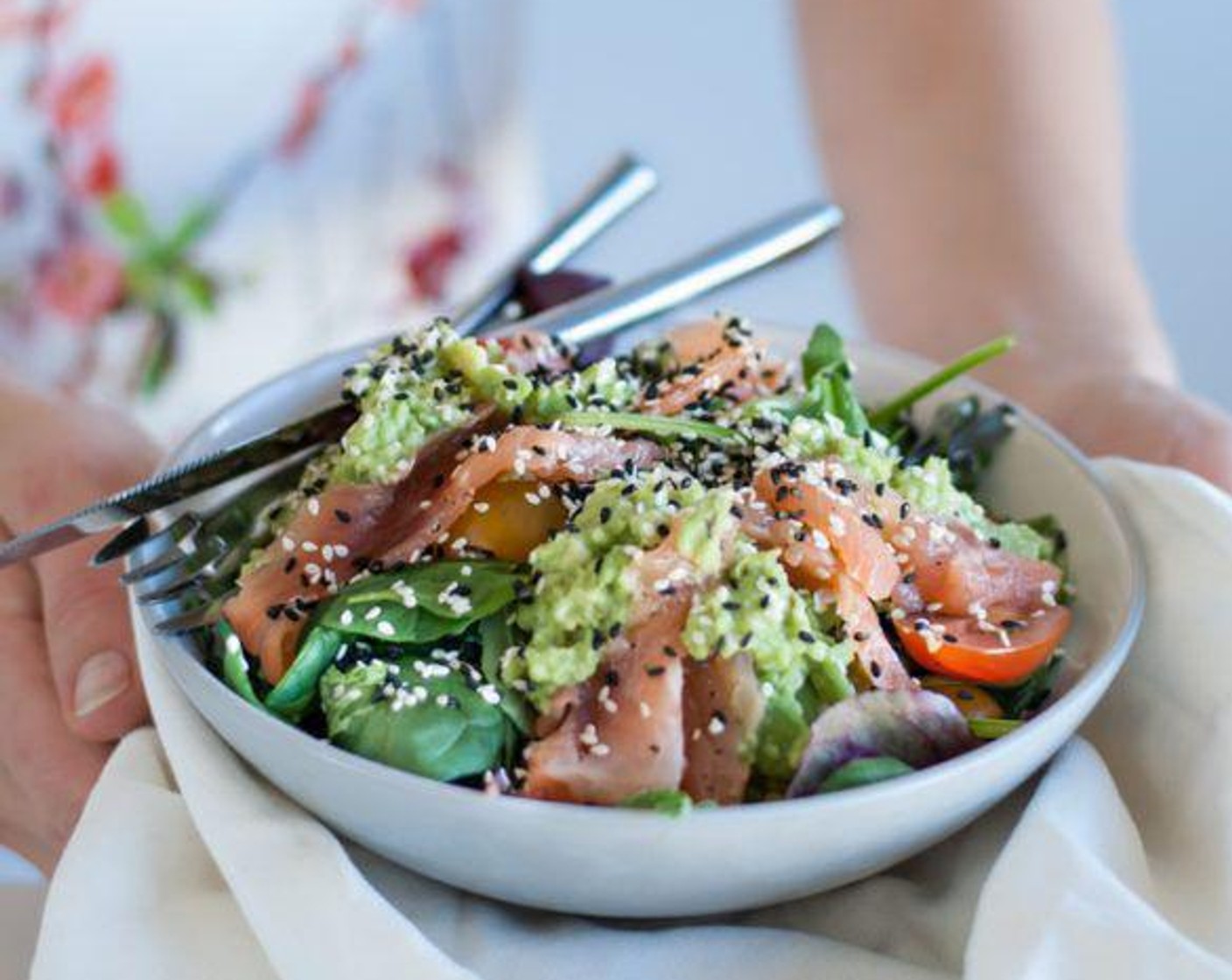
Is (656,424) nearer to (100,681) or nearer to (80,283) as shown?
(100,681)

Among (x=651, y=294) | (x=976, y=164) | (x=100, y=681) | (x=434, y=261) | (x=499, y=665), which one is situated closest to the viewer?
(x=499, y=665)

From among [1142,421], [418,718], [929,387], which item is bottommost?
[1142,421]

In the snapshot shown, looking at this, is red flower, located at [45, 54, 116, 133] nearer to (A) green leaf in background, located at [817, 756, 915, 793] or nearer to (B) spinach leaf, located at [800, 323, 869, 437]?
(B) spinach leaf, located at [800, 323, 869, 437]

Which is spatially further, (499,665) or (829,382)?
(829,382)

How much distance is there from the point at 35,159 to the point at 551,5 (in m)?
1.50

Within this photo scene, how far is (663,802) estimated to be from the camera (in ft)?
2.10

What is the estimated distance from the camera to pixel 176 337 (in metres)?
1.60

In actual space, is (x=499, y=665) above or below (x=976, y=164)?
above

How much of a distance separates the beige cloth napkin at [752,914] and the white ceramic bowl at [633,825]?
0.07 ft

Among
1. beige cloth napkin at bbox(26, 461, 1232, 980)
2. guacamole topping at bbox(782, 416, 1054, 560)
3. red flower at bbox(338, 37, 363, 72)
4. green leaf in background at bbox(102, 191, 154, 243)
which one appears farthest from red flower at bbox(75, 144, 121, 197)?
guacamole topping at bbox(782, 416, 1054, 560)

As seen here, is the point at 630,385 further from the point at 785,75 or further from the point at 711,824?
the point at 785,75

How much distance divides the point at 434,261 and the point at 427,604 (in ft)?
3.48

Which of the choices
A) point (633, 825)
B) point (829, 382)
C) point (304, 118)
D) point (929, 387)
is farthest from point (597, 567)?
point (304, 118)

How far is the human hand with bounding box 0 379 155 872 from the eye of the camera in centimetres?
89
